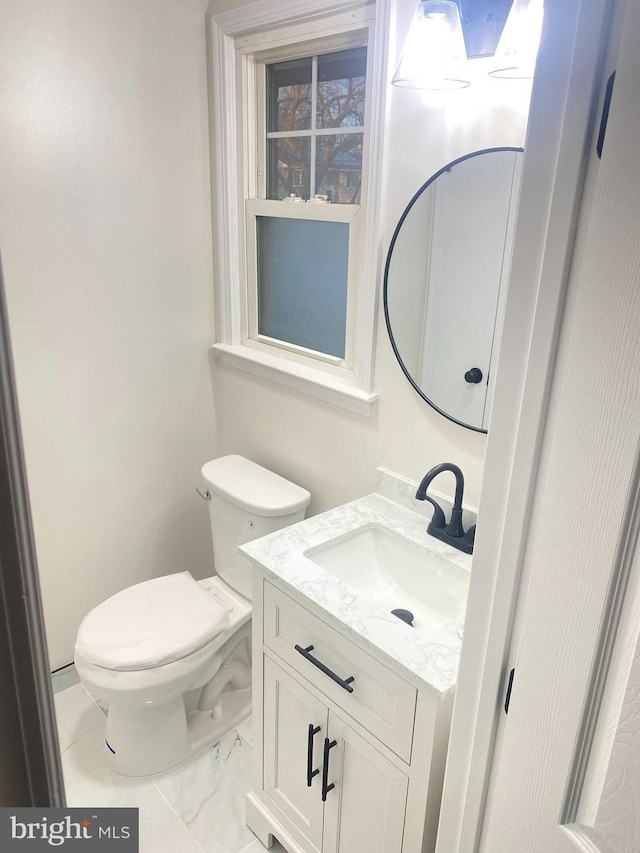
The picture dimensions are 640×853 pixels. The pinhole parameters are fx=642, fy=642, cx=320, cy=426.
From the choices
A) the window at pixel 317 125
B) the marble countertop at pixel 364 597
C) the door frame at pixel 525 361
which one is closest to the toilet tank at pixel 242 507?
the marble countertop at pixel 364 597

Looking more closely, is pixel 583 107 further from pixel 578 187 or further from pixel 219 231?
pixel 219 231

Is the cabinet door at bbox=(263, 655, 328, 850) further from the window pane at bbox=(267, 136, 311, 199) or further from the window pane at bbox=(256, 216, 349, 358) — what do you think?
the window pane at bbox=(267, 136, 311, 199)

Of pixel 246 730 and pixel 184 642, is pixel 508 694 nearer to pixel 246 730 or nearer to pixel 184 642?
pixel 184 642

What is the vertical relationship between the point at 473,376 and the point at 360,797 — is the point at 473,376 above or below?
above

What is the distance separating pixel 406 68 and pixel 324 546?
1090 mm

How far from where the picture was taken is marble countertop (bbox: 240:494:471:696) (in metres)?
1.18

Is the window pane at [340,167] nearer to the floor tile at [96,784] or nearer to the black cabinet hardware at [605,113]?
the black cabinet hardware at [605,113]

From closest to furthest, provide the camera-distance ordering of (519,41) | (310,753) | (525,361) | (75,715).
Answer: (525,361) < (519,41) < (310,753) < (75,715)

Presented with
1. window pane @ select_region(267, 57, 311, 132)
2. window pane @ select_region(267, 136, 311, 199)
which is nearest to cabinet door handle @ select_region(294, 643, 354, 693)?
window pane @ select_region(267, 136, 311, 199)

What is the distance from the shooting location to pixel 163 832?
1765mm

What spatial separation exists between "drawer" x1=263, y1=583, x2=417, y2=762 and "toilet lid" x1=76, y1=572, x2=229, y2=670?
1.21ft

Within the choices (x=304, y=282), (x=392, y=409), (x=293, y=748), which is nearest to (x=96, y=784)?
(x=293, y=748)

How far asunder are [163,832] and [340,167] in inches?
75.5

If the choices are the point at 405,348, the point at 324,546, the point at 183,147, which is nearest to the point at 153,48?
the point at 183,147
